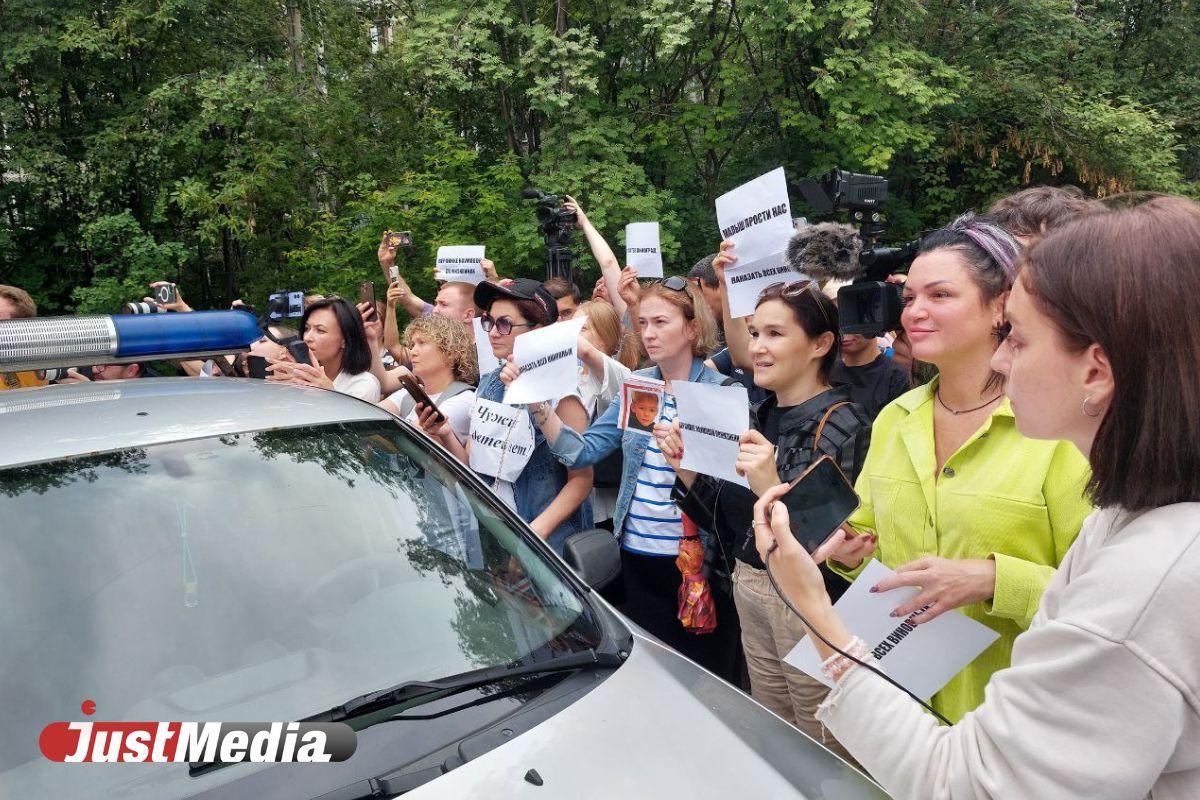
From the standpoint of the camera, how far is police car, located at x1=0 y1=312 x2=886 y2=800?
1688mm

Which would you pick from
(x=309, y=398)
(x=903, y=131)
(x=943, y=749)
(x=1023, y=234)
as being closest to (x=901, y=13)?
(x=903, y=131)

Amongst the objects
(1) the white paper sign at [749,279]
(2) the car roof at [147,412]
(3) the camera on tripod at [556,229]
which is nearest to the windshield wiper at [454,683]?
(2) the car roof at [147,412]

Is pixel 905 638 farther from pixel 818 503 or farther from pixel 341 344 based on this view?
pixel 341 344

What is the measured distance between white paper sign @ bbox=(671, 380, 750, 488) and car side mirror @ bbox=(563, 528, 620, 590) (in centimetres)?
54

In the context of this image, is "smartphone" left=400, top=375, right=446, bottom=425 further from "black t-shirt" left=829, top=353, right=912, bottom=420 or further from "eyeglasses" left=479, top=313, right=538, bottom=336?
"black t-shirt" left=829, top=353, right=912, bottom=420

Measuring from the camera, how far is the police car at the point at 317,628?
1.69 metres

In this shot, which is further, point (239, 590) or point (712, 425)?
point (712, 425)

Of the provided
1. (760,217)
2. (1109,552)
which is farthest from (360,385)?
(1109,552)

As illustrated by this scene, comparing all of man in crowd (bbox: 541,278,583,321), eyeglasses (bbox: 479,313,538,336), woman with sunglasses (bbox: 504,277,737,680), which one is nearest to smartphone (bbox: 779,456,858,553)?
woman with sunglasses (bbox: 504,277,737,680)

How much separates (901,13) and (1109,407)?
11.1 meters

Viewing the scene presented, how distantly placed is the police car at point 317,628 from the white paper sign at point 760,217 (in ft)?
5.50

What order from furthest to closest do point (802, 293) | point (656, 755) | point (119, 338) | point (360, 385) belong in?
1. point (360, 385)
2. point (802, 293)
3. point (119, 338)
4. point (656, 755)

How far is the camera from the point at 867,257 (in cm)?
292

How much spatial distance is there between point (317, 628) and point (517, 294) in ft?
7.99
